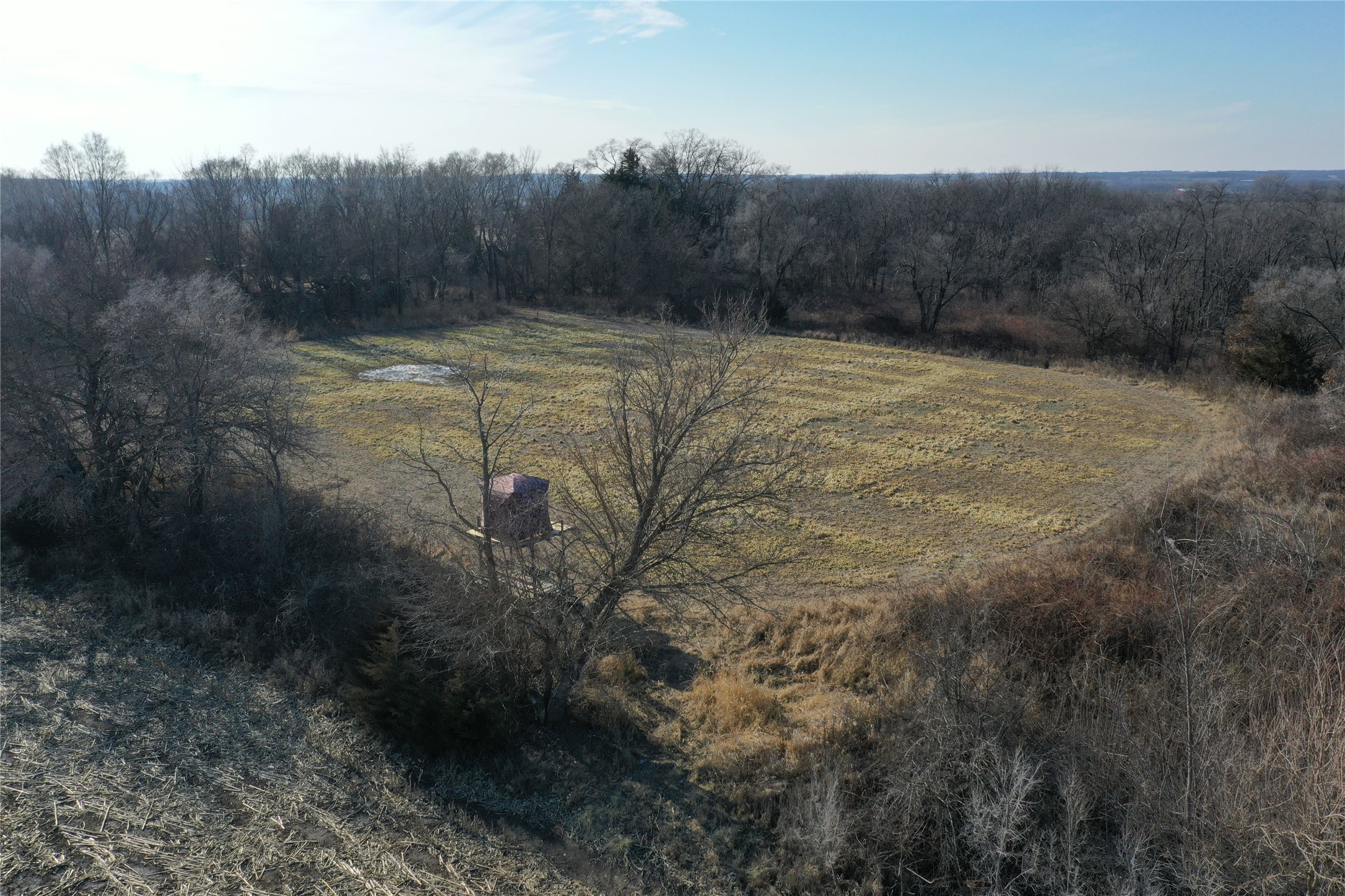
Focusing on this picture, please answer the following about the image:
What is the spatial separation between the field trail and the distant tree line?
36.6 metres

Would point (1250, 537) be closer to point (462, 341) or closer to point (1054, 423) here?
point (1054, 423)

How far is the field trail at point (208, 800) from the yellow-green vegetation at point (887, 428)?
7.96m

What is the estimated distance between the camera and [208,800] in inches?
387

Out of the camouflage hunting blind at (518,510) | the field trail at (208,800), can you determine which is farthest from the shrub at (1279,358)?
the field trail at (208,800)

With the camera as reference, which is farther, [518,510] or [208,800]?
[518,510]

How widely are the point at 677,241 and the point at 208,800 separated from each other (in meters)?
48.2

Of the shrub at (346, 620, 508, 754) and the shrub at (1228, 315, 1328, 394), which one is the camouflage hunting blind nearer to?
the shrub at (346, 620, 508, 754)

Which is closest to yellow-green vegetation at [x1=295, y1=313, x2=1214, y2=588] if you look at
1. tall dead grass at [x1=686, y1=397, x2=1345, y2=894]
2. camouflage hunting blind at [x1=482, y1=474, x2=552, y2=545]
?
camouflage hunting blind at [x1=482, y1=474, x2=552, y2=545]

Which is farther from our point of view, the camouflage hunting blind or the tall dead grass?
the camouflage hunting blind

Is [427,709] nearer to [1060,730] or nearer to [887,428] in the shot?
[1060,730]

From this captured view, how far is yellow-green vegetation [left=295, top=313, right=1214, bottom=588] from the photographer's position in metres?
20.0

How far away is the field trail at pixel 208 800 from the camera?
870cm

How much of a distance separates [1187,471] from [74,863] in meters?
26.7

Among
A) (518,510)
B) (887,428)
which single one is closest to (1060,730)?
(518,510)
